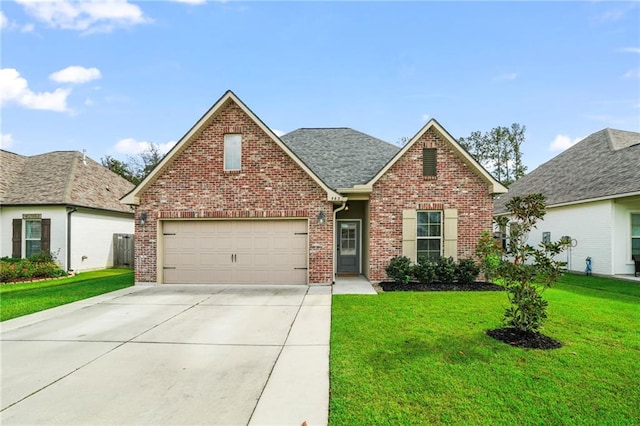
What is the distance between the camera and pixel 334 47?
12.4 meters

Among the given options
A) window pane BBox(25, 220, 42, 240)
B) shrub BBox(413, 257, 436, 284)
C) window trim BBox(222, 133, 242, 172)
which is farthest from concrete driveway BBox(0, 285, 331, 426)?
window pane BBox(25, 220, 42, 240)

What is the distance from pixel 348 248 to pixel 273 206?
13.4 ft

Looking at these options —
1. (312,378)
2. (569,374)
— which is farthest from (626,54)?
(312,378)

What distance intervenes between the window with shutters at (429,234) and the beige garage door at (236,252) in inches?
154

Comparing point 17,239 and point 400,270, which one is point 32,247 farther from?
point 400,270

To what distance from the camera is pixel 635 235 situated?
12602 millimetres

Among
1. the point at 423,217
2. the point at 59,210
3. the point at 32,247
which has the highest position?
the point at 59,210

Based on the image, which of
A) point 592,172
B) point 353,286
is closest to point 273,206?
point 353,286

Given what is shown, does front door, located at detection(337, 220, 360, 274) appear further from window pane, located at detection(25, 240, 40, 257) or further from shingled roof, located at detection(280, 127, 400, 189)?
window pane, located at detection(25, 240, 40, 257)

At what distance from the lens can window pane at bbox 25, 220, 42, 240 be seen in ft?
45.9

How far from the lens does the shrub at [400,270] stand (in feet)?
33.4

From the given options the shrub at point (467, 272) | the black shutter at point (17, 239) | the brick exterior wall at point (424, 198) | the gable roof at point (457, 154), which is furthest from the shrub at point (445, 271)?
the black shutter at point (17, 239)

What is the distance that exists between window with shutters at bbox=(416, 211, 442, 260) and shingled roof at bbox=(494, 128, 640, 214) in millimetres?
6801

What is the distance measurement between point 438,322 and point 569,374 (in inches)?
94.0
